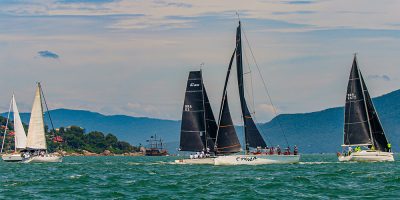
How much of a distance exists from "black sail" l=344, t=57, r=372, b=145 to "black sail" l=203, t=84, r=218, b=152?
18347 millimetres

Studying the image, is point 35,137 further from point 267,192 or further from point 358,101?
point 267,192

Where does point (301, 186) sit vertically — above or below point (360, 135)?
below

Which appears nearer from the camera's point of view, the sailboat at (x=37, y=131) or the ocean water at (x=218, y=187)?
the ocean water at (x=218, y=187)

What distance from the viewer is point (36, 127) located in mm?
140875

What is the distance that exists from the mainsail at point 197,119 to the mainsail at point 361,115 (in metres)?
18.5

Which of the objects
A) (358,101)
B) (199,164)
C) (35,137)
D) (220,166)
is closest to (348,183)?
(220,166)

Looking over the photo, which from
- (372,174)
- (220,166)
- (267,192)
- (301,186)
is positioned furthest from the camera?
(220,166)

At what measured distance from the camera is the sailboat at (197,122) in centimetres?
10494

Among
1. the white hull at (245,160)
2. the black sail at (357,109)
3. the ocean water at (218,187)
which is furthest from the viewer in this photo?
the black sail at (357,109)

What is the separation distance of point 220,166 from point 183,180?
2340 centimetres

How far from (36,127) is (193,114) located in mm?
43579

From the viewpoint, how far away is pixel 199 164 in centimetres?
10456

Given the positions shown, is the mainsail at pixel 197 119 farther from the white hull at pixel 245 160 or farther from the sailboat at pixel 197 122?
the white hull at pixel 245 160

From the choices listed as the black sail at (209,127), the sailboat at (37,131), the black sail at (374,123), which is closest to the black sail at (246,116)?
the black sail at (209,127)
